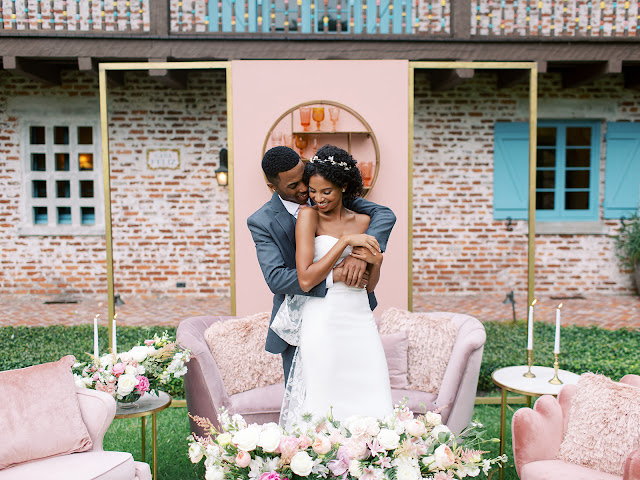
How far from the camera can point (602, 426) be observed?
2.30 m

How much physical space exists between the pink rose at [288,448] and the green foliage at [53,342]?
3.73 metres

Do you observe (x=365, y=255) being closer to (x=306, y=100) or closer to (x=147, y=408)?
(x=147, y=408)

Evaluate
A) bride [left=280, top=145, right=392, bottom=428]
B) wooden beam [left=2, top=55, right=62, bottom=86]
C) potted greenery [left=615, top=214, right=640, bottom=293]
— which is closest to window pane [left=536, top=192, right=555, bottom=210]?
potted greenery [left=615, top=214, right=640, bottom=293]

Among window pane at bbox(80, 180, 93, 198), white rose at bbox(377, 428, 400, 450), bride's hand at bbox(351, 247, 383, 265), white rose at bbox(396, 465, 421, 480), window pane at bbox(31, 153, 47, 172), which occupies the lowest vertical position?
white rose at bbox(396, 465, 421, 480)

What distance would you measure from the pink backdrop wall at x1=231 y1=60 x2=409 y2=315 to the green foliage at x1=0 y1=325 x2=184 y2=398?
1.52 metres

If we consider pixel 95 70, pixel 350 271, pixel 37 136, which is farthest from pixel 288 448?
pixel 37 136

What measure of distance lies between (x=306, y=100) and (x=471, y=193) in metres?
4.27

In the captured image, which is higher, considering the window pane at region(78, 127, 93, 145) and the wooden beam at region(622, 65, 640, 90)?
the wooden beam at region(622, 65, 640, 90)

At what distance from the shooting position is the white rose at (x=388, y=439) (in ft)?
5.57

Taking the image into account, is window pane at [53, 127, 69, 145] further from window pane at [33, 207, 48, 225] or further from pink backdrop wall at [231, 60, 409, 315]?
pink backdrop wall at [231, 60, 409, 315]

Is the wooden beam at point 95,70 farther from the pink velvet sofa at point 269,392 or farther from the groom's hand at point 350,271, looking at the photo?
the groom's hand at point 350,271

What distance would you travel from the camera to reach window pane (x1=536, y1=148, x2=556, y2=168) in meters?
8.02

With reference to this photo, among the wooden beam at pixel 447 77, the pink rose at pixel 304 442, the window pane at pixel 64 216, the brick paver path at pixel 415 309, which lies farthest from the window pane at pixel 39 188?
the pink rose at pixel 304 442

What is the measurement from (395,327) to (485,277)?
4726mm
